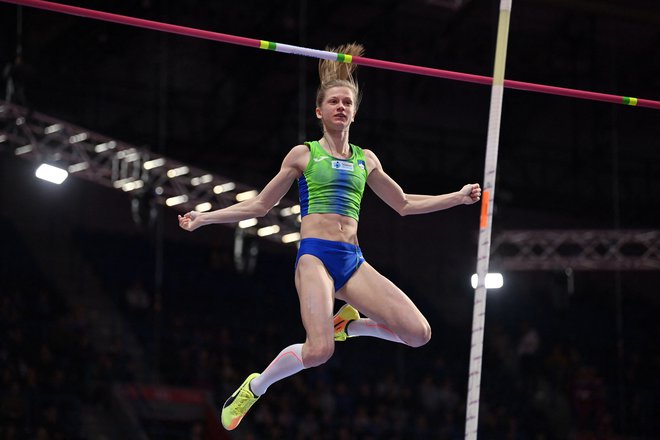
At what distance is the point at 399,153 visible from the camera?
23.2m

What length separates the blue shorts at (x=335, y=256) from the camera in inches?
273

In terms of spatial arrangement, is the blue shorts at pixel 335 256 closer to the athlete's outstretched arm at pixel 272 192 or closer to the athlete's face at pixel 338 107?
the athlete's outstretched arm at pixel 272 192

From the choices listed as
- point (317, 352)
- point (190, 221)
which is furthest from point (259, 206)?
point (317, 352)

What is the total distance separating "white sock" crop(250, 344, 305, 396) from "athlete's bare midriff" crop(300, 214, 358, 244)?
757 millimetres

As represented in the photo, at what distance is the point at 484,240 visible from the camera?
19.2 feet

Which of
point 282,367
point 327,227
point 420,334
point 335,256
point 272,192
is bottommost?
point 282,367

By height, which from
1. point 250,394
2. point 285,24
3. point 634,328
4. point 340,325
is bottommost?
point 250,394

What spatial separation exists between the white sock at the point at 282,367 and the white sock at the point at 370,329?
536 millimetres

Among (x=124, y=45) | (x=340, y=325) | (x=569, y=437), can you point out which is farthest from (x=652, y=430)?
(x=340, y=325)

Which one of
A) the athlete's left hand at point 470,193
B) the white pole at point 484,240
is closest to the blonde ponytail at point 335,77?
the athlete's left hand at point 470,193

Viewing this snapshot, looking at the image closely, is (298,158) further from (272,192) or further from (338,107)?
(338,107)

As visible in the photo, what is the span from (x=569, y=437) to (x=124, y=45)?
1153 cm

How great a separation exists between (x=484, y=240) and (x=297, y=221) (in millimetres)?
12898

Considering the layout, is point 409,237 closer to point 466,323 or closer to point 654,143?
point 466,323
